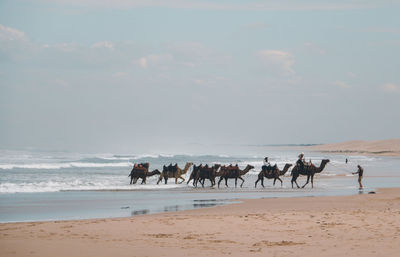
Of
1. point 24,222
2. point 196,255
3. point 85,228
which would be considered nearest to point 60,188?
point 24,222

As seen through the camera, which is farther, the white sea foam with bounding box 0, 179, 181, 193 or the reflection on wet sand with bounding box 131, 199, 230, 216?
the white sea foam with bounding box 0, 179, 181, 193

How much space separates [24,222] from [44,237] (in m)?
2.98

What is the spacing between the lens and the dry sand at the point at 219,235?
10594 mm

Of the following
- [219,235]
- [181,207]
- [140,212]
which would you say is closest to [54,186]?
[181,207]

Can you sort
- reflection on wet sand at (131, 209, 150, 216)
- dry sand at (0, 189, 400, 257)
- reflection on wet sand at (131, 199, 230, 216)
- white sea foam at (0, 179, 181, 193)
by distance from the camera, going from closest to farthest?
dry sand at (0, 189, 400, 257)
reflection on wet sand at (131, 209, 150, 216)
reflection on wet sand at (131, 199, 230, 216)
white sea foam at (0, 179, 181, 193)

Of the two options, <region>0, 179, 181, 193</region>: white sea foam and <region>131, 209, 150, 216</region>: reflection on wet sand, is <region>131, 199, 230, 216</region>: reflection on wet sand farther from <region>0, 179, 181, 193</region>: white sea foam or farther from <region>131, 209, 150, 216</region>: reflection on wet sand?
<region>0, 179, 181, 193</region>: white sea foam

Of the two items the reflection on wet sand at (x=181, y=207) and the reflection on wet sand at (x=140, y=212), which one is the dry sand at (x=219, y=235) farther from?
the reflection on wet sand at (x=181, y=207)

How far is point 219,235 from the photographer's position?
1242 centimetres

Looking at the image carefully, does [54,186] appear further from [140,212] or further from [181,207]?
[140,212]

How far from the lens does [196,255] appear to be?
33.8 feet

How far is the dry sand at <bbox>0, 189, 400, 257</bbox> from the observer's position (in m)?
10.6

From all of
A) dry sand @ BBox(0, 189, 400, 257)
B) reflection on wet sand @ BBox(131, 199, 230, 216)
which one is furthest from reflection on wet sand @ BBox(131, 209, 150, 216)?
dry sand @ BBox(0, 189, 400, 257)

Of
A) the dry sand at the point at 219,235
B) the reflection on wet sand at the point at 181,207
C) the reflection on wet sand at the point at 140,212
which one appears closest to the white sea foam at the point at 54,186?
the reflection on wet sand at the point at 181,207

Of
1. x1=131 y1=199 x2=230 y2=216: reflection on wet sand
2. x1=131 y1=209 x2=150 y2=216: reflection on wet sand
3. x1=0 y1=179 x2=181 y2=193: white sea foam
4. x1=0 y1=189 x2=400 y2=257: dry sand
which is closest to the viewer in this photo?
x1=0 y1=189 x2=400 y2=257: dry sand
